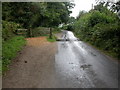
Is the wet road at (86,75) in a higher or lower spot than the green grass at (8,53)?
lower

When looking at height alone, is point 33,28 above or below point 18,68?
above

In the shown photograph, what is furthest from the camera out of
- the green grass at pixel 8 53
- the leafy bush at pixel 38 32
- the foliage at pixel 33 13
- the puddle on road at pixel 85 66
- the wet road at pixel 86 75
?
the leafy bush at pixel 38 32

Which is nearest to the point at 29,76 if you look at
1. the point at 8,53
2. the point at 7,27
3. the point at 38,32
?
the point at 8,53

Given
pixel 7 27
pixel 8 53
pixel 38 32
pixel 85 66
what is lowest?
pixel 85 66

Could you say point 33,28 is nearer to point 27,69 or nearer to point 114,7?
point 114,7

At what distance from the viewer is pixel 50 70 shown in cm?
695

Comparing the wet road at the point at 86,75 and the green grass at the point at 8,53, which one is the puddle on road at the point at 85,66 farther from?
the green grass at the point at 8,53

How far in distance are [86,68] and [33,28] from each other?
17029mm

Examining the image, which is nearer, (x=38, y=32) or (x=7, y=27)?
(x=7, y=27)

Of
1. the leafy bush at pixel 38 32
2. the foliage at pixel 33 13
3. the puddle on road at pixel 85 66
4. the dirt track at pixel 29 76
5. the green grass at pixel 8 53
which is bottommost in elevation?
the dirt track at pixel 29 76

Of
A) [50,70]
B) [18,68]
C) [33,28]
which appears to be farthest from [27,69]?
[33,28]

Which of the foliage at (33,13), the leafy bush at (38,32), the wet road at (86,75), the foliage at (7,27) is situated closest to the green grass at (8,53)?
the foliage at (7,27)

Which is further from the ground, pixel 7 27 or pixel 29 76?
pixel 7 27

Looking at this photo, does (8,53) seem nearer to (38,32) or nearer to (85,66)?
(85,66)
